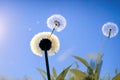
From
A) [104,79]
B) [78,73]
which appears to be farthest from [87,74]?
[104,79]

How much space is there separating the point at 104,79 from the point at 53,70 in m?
0.27

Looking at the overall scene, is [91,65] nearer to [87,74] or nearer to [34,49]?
[87,74]

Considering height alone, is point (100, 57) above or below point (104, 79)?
above

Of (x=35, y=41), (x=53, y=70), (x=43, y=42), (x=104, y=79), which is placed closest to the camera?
(x=43, y=42)

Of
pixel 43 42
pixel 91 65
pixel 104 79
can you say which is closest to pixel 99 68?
pixel 91 65

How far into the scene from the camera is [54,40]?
1.82 ft

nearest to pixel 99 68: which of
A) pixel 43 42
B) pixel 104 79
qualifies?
pixel 43 42

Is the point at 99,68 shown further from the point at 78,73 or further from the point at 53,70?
the point at 53,70

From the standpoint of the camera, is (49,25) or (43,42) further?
(49,25)

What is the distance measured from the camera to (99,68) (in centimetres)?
54

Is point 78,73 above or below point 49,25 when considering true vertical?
below

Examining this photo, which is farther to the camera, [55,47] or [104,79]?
[104,79]

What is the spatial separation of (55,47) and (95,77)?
113 millimetres

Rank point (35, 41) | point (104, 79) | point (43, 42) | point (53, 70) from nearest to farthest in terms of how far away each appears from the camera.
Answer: point (43, 42), point (35, 41), point (53, 70), point (104, 79)
